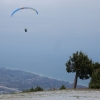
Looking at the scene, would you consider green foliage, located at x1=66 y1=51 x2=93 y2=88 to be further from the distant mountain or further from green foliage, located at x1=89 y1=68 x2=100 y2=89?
the distant mountain

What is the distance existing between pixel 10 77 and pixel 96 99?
113m

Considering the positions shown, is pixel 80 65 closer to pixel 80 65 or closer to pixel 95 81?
pixel 80 65

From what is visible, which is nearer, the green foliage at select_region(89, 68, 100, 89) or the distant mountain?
the green foliage at select_region(89, 68, 100, 89)

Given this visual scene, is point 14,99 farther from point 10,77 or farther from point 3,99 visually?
point 10,77

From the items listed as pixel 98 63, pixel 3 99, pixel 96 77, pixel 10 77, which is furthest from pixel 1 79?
pixel 3 99

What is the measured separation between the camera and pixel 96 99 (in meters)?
25.2

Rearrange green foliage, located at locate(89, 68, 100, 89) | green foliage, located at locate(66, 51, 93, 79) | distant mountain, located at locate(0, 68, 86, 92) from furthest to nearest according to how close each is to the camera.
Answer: distant mountain, located at locate(0, 68, 86, 92) → green foliage, located at locate(66, 51, 93, 79) → green foliage, located at locate(89, 68, 100, 89)

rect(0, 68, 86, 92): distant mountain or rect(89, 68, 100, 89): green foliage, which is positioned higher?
rect(0, 68, 86, 92): distant mountain

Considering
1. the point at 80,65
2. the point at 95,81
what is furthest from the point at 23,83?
the point at 95,81

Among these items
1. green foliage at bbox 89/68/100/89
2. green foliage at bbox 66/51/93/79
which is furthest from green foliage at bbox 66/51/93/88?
green foliage at bbox 89/68/100/89

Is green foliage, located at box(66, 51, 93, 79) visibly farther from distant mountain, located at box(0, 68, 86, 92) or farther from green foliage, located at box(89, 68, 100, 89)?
distant mountain, located at box(0, 68, 86, 92)

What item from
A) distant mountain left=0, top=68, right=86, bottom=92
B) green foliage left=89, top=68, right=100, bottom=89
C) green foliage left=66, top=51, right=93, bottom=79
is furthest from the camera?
distant mountain left=0, top=68, right=86, bottom=92

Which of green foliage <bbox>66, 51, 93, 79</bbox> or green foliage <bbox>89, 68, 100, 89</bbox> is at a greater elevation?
green foliage <bbox>66, 51, 93, 79</bbox>

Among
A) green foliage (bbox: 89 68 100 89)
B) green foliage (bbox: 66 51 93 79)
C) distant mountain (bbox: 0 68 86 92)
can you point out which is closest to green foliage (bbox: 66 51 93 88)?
green foliage (bbox: 66 51 93 79)
